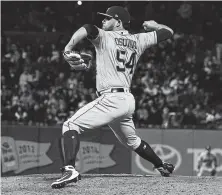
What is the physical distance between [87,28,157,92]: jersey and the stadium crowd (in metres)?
8.35

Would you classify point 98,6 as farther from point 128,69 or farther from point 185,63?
point 128,69

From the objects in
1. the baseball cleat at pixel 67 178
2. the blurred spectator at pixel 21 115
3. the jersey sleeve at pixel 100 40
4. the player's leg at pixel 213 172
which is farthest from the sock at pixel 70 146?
the blurred spectator at pixel 21 115

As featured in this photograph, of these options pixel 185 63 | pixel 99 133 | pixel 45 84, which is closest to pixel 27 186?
pixel 99 133

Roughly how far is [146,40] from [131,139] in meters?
1.18

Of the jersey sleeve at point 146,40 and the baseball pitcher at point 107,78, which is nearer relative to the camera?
the baseball pitcher at point 107,78

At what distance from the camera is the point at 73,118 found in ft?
20.7

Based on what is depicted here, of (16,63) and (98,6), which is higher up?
(98,6)

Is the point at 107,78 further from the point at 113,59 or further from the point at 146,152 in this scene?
the point at 146,152

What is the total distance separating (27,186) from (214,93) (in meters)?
11.1

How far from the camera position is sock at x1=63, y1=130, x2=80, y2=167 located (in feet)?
20.1

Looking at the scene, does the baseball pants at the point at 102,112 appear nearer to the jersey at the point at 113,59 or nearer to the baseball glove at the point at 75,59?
the jersey at the point at 113,59

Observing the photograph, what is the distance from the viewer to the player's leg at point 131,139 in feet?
22.1

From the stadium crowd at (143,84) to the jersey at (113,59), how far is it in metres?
8.35

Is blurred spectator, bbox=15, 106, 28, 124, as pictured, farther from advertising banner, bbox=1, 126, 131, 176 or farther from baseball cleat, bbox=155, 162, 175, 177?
baseball cleat, bbox=155, 162, 175, 177
